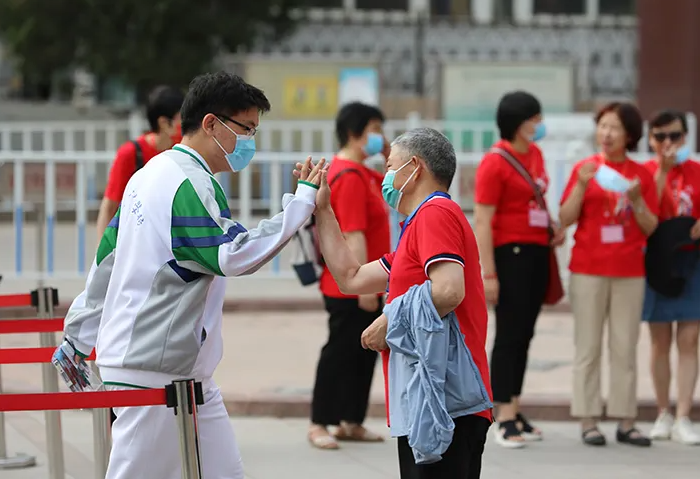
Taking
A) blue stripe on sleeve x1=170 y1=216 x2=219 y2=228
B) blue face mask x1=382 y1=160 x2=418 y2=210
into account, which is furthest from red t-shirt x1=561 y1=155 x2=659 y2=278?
blue stripe on sleeve x1=170 y1=216 x2=219 y2=228

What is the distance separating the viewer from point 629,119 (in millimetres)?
7594

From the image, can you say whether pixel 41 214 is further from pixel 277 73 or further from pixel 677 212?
pixel 277 73

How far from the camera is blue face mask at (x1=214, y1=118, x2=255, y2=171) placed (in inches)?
178

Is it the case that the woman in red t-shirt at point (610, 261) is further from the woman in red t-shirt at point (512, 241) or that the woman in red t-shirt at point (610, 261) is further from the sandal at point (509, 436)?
the sandal at point (509, 436)

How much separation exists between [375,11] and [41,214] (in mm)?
18627

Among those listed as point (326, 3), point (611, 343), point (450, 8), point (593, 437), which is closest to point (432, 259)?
point (611, 343)

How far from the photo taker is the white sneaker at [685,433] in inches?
308

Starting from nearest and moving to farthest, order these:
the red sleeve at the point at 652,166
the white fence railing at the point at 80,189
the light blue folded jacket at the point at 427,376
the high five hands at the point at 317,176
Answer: the high five hands at the point at 317,176 < the light blue folded jacket at the point at 427,376 < the red sleeve at the point at 652,166 < the white fence railing at the point at 80,189

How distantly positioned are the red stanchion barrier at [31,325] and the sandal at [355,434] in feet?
8.18

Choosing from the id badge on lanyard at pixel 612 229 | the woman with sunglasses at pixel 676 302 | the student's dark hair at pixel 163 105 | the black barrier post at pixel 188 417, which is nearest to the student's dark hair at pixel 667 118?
the woman with sunglasses at pixel 676 302

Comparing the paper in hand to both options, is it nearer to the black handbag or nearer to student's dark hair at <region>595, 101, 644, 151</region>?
student's dark hair at <region>595, 101, 644, 151</region>

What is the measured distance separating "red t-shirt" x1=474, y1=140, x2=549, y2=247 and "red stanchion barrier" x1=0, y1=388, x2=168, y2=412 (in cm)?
362

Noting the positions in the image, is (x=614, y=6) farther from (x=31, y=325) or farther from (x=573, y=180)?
(x=31, y=325)

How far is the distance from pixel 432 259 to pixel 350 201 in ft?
9.22
